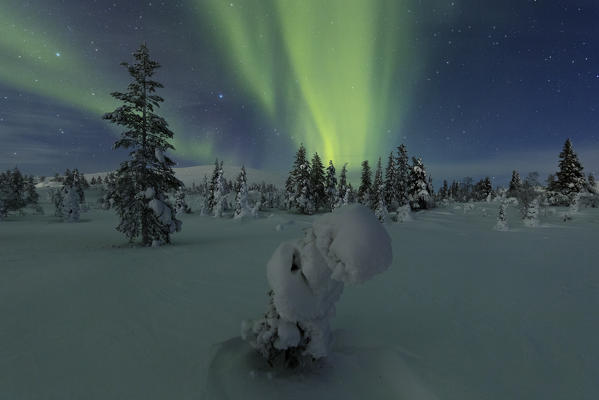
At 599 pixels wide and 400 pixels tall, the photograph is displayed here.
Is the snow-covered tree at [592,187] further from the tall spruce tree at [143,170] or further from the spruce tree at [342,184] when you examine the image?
the tall spruce tree at [143,170]

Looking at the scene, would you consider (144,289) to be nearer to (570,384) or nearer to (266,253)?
(266,253)

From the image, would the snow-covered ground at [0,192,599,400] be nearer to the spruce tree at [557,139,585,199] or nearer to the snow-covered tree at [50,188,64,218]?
the snow-covered tree at [50,188,64,218]

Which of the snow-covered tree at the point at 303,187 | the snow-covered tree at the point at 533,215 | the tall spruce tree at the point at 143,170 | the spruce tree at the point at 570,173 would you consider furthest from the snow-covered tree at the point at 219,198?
the spruce tree at the point at 570,173

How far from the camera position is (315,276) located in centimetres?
353

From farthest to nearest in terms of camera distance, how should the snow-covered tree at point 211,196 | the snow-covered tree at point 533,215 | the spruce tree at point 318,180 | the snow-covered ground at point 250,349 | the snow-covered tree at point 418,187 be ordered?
1. the snow-covered tree at point 211,196
2. the spruce tree at point 318,180
3. the snow-covered tree at point 418,187
4. the snow-covered tree at point 533,215
5. the snow-covered ground at point 250,349

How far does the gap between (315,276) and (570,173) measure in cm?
5347

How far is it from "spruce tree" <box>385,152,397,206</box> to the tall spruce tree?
129 ft

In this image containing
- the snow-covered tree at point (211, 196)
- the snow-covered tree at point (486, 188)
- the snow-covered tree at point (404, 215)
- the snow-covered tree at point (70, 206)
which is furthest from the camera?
the snow-covered tree at point (486, 188)

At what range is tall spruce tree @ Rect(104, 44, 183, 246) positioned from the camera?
13570 mm

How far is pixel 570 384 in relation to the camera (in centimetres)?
347

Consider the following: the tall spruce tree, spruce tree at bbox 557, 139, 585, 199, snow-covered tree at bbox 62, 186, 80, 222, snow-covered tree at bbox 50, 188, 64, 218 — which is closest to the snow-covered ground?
the tall spruce tree

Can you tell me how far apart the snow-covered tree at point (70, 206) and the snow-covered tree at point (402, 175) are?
160ft

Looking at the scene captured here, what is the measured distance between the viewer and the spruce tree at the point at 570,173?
→ 125ft

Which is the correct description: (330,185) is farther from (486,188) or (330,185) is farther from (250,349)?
(486,188)
